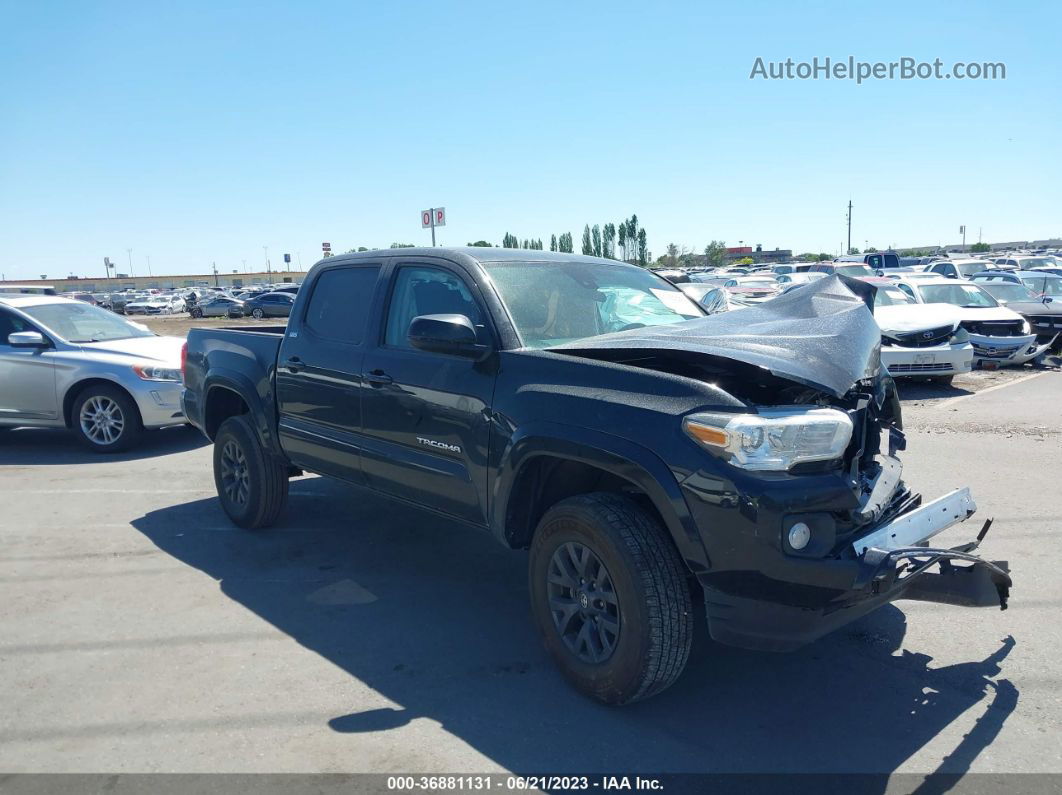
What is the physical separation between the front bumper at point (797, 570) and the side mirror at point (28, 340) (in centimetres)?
807

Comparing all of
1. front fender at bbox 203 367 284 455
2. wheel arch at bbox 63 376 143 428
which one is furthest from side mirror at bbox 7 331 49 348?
front fender at bbox 203 367 284 455

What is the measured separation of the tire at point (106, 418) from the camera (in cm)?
854

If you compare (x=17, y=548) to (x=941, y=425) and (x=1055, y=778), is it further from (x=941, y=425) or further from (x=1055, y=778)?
(x=941, y=425)

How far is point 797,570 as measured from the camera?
9.57 ft

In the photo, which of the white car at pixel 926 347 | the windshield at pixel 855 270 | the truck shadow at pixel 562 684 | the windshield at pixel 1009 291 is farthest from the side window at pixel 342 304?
the windshield at pixel 855 270

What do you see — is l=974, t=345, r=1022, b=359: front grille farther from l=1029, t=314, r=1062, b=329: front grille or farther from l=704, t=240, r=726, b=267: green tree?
l=704, t=240, r=726, b=267: green tree

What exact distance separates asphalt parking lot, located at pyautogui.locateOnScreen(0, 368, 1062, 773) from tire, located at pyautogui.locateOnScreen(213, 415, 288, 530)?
0.19 metres

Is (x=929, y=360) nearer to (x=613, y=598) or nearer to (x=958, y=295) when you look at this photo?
(x=958, y=295)

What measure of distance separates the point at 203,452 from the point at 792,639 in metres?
7.24

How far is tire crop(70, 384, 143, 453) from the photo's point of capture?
8.54m

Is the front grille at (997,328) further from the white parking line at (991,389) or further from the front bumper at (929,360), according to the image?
the front bumper at (929,360)

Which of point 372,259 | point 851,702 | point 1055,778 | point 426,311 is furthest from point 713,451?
point 372,259

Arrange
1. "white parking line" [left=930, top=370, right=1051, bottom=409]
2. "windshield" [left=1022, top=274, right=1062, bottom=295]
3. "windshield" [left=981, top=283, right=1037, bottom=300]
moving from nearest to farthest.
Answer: "white parking line" [left=930, top=370, right=1051, bottom=409]
"windshield" [left=981, top=283, right=1037, bottom=300]
"windshield" [left=1022, top=274, right=1062, bottom=295]

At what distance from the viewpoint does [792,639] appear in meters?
2.98
